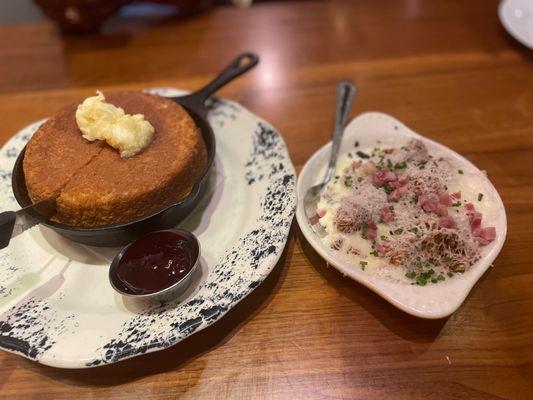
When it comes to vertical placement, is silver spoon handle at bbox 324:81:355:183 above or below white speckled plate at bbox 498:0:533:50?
below

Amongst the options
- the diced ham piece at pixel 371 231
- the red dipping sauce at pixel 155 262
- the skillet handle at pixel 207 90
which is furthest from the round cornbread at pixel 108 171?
the diced ham piece at pixel 371 231

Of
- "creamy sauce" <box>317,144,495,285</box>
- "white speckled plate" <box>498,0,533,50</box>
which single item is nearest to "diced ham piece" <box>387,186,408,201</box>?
"creamy sauce" <box>317,144,495,285</box>

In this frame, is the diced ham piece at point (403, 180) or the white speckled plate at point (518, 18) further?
the white speckled plate at point (518, 18)

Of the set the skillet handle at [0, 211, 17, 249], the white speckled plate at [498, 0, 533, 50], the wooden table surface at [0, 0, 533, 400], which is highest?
the skillet handle at [0, 211, 17, 249]

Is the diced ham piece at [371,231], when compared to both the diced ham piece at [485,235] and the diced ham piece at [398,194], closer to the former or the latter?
the diced ham piece at [398,194]

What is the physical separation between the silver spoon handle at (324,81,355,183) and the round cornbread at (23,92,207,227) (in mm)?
633

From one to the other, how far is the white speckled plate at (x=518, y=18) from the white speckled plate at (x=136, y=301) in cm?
192

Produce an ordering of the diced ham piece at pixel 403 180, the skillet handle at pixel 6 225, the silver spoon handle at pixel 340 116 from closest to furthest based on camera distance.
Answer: the skillet handle at pixel 6 225, the diced ham piece at pixel 403 180, the silver spoon handle at pixel 340 116

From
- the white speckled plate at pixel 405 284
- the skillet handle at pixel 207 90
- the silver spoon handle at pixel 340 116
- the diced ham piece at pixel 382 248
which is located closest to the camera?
the white speckled plate at pixel 405 284

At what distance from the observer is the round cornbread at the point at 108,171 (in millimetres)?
1892

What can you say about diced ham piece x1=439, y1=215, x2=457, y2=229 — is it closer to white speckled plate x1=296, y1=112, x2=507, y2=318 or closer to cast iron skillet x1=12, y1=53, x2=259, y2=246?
white speckled plate x1=296, y1=112, x2=507, y2=318

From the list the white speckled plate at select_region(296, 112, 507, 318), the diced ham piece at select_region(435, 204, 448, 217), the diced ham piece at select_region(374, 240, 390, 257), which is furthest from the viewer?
the diced ham piece at select_region(435, 204, 448, 217)

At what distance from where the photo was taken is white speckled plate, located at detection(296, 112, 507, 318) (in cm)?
161

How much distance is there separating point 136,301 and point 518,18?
3.20 meters
